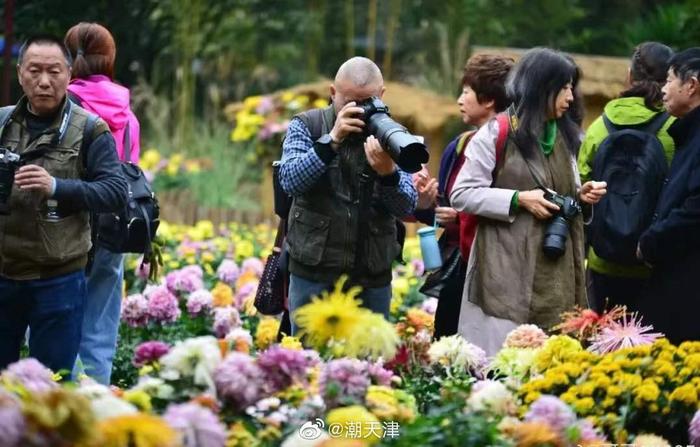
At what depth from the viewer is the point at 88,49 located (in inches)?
278

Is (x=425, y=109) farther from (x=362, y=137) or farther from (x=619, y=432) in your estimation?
(x=619, y=432)

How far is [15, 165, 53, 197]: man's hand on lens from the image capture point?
555 centimetres

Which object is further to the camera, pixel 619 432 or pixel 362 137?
pixel 362 137

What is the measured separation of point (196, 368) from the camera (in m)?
4.34

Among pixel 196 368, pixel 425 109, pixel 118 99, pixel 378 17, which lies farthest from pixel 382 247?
pixel 378 17

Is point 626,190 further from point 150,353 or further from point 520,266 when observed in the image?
point 150,353

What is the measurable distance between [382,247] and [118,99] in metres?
1.46

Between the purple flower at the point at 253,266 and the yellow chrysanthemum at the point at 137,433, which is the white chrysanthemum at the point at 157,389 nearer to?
the yellow chrysanthemum at the point at 137,433

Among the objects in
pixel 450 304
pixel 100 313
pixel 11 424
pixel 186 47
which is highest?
pixel 11 424

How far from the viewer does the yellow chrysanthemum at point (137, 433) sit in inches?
144

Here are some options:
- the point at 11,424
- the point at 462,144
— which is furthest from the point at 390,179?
the point at 11,424

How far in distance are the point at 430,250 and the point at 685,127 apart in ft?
3.95

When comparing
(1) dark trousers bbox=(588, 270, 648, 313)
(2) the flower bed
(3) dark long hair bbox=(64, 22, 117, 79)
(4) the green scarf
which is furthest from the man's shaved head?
(1) dark trousers bbox=(588, 270, 648, 313)

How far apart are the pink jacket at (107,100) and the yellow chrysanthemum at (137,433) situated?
329 cm
